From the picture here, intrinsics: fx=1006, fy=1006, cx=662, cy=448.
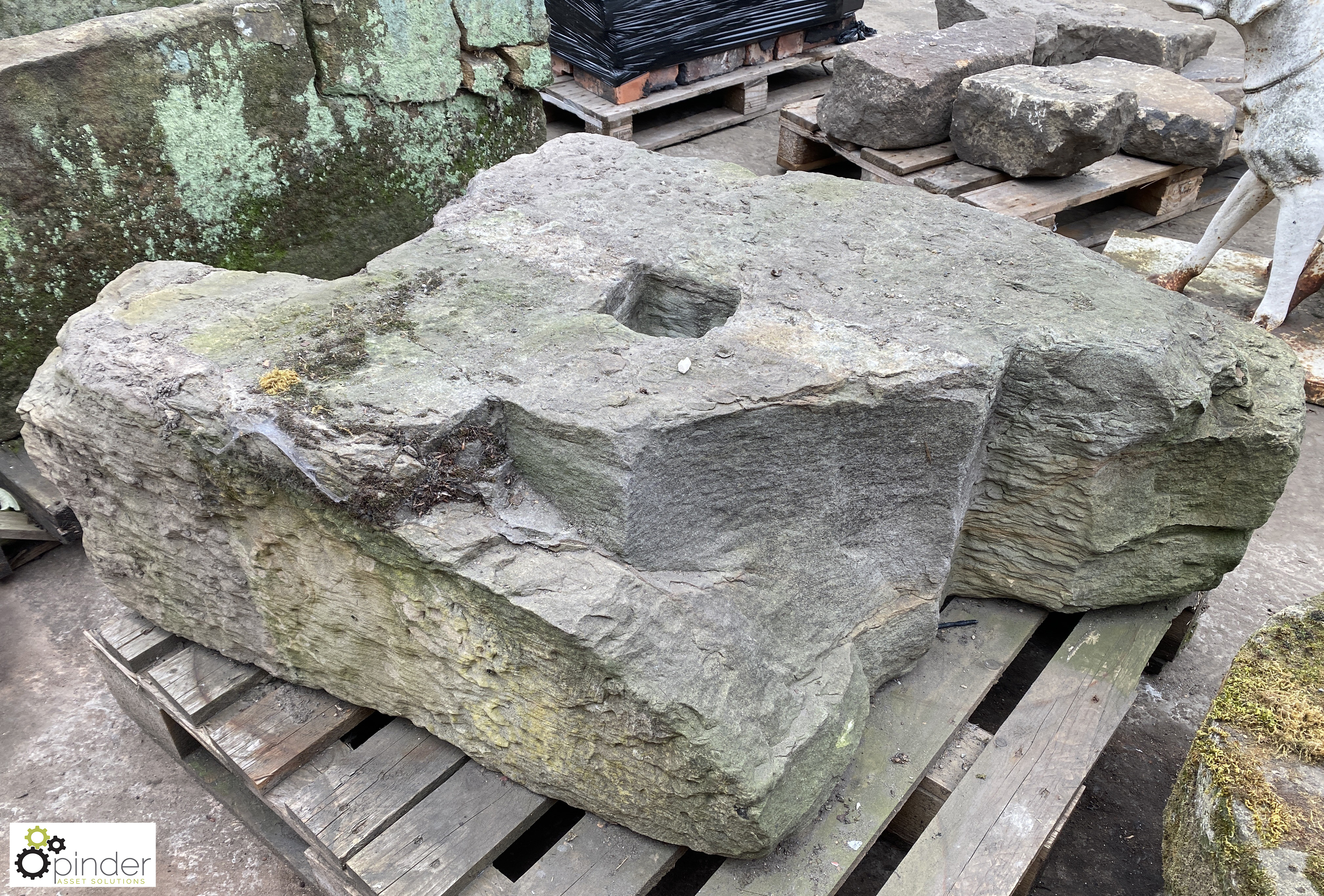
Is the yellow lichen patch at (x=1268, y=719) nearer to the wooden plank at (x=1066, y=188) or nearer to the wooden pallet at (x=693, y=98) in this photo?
the wooden plank at (x=1066, y=188)

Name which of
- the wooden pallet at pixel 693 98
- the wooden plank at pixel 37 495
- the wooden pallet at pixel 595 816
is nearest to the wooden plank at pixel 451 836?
the wooden pallet at pixel 595 816

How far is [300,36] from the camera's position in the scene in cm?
293

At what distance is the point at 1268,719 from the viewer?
1.60 metres

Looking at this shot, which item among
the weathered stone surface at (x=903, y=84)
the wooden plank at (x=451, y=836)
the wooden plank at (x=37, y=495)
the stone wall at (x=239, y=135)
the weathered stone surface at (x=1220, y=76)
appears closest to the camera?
the wooden plank at (x=451, y=836)

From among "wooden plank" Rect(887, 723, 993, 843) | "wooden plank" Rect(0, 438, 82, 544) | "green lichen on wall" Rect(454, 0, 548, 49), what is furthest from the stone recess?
"green lichen on wall" Rect(454, 0, 548, 49)

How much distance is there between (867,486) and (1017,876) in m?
0.79

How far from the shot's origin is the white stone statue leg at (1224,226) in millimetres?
3580

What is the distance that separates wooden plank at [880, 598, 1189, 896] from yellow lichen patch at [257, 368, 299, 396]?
144cm

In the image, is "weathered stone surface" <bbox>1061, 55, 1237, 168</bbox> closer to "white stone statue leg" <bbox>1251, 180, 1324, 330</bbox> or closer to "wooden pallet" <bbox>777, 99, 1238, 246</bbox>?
"wooden pallet" <bbox>777, 99, 1238, 246</bbox>

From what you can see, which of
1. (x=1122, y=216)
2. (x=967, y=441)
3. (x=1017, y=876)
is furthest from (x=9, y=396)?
(x=1122, y=216)

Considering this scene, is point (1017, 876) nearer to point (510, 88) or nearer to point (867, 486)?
point (867, 486)

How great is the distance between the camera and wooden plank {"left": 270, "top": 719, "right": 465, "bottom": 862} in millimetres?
1937

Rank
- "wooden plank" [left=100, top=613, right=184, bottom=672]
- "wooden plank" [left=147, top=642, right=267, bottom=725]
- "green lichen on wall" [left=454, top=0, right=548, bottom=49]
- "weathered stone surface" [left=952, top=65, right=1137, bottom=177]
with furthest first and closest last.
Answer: "weathered stone surface" [left=952, top=65, right=1137, bottom=177], "green lichen on wall" [left=454, top=0, right=548, bottom=49], "wooden plank" [left=100, top=613, right=184, bottom=672], "wooden plank" [left=147, top=642, right=267, bottom=725]

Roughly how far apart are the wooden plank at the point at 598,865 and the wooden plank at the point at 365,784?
24cm
